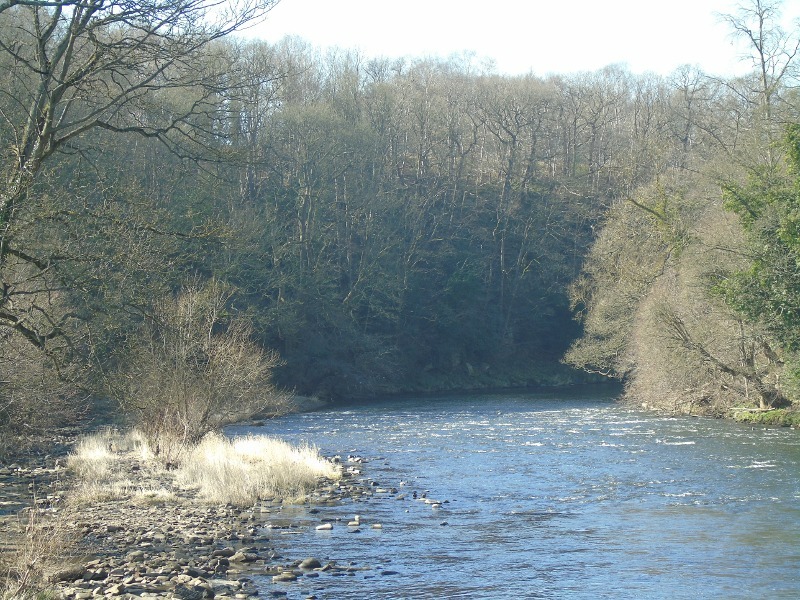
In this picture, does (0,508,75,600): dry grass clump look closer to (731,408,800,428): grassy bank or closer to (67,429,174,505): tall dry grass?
(67,429,174,505): tall dry grass

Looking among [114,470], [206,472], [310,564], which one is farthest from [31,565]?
[114,470]

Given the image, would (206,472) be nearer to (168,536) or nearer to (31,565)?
(168,536)

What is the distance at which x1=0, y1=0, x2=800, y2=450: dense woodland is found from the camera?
1095 cm

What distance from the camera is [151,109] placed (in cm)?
1121

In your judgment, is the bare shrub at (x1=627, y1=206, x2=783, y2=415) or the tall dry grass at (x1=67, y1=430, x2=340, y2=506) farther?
the bare shrub at (x1=627, y1=206, x2=783, y2=415)

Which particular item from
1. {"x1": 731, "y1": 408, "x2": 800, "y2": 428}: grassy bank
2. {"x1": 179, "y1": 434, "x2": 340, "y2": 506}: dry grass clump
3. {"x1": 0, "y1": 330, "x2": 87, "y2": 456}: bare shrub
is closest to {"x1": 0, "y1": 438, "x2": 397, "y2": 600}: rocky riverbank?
{"x1": 179, "y1": 434, "x2": 340, "y2": 506}: dry grass clump

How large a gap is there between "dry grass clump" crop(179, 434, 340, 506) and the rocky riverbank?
0.36 m

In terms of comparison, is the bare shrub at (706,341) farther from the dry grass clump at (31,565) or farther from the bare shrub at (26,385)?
the dry grass clump at (31,565)

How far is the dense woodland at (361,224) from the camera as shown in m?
10.9

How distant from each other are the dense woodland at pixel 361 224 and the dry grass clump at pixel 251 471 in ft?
5.62

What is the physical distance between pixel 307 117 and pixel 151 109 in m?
39.5

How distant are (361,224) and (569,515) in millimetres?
39936

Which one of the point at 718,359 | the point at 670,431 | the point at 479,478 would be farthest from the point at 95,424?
the point at 718,359

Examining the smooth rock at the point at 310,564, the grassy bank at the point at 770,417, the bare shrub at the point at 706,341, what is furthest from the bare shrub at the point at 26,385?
the grassy bank at the point at 770,417
